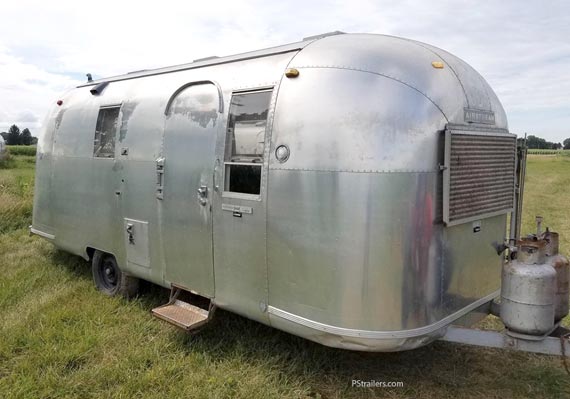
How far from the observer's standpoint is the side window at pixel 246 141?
155 inches

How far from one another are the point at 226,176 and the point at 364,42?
5.17 feet

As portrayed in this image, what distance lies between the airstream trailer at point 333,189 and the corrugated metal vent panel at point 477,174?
0.05 ft

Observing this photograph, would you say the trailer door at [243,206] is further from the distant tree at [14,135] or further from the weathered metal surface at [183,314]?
the distant tree at [14,135]

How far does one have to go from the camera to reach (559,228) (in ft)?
34.7

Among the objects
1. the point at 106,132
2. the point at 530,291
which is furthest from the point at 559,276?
the point at 106,132

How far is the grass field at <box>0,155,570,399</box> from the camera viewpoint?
3994mm

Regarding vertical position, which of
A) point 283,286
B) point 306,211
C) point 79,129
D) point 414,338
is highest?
point 79,129

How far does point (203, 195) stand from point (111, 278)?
2600 millimetres

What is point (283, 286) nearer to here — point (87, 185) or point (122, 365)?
point (122, 365)

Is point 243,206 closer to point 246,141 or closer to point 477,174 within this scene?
point 246,141

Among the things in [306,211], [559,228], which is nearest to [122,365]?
[306,211]

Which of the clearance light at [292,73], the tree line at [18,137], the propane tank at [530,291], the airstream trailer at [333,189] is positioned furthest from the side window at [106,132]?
the tree line at [18,137]

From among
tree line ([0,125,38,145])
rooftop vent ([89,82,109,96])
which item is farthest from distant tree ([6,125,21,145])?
rooftop vent ([89,82,109,96])

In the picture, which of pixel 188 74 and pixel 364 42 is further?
pixel 188 74
